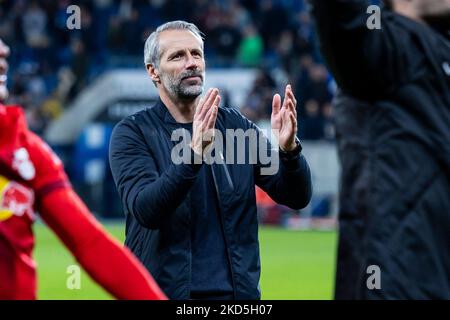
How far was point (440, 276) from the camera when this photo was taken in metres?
3.32

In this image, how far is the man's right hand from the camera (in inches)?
183

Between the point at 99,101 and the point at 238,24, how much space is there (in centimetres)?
410

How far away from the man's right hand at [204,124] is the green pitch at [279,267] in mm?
6430

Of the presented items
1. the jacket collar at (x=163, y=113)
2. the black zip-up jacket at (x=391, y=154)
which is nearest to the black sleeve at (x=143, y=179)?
the jacket collar at (x=163, y=113)

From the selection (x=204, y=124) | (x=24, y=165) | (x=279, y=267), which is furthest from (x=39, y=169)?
(x=279, y=267)

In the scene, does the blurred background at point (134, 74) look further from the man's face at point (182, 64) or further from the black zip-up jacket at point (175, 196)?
the black zip-up jacket at point (175, 196)

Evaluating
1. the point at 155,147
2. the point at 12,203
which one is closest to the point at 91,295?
the point at 155,147

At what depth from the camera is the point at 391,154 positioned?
3.32 metres

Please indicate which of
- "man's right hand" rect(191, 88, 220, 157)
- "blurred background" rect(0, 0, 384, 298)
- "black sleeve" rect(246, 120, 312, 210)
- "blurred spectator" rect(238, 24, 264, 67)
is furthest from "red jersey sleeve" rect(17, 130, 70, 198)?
"blurred spectator" rect(238, 24, 264, 67)

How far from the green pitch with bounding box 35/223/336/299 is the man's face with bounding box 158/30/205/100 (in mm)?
5917

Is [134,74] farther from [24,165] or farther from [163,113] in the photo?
[24,165]

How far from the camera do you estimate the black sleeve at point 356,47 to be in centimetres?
325

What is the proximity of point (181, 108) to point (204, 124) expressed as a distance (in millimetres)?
644
